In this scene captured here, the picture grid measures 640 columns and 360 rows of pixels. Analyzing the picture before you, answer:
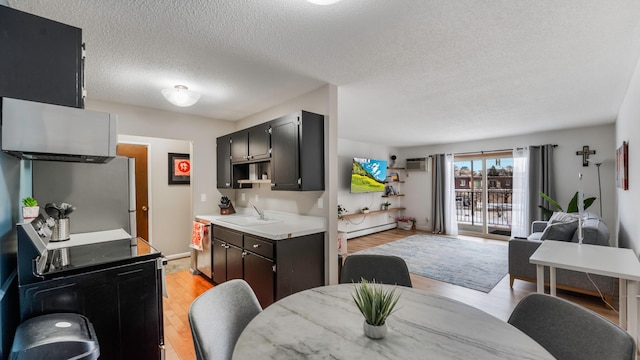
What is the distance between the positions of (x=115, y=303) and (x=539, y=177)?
6.93 m

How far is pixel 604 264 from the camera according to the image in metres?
1.85

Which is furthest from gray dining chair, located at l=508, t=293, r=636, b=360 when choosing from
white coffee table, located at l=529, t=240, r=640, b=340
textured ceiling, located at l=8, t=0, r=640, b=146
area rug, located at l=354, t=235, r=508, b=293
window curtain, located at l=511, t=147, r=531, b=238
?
window curtain, located at l=511, t=147, r=531, b=238

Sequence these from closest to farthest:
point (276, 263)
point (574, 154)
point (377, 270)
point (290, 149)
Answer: point (377, 270)
point (276, 263)
point (290, 149)
point (574, 154)

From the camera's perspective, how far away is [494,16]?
5.45 feet

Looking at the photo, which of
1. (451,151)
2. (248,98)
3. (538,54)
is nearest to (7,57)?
(248,98)

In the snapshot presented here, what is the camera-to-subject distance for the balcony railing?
629cm

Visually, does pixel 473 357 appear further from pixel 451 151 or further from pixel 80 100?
Answer: pixel 451 151

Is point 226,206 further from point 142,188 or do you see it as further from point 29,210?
point 29,210

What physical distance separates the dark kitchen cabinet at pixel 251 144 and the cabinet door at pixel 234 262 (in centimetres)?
109

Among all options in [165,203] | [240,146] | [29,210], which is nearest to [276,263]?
[29,210]

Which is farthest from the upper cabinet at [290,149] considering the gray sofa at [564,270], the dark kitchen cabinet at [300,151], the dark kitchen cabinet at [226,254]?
the gray sofa at [564,270]

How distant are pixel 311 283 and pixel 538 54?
2.78 meters

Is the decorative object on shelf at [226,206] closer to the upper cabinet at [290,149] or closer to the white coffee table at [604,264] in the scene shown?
the upper cabinet at [290,149]

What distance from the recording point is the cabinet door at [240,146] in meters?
3.48
